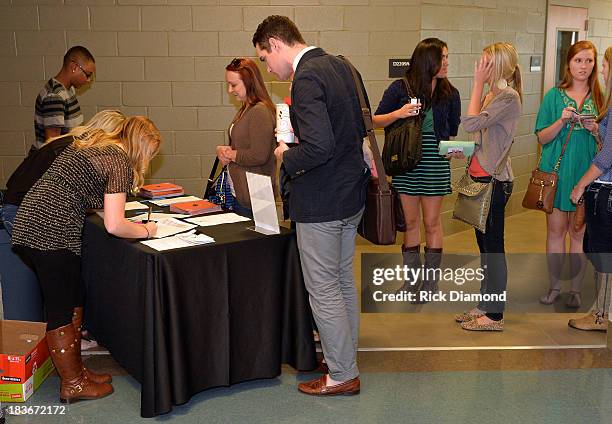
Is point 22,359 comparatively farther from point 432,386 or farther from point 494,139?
point 494,139

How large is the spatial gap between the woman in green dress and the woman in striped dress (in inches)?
20.2

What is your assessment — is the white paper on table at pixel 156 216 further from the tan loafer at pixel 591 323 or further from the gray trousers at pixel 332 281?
the tan loafer at pixel 591 323

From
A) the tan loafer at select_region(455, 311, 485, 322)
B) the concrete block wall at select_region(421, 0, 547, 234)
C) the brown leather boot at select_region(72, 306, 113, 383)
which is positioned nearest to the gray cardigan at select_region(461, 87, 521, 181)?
the tan loafer at select_region(455, 311, 485, 322)

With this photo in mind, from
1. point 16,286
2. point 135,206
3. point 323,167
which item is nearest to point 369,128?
point 323,167

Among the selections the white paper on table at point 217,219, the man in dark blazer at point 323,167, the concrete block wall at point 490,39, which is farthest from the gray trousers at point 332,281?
the concrete block wall at point 490,39

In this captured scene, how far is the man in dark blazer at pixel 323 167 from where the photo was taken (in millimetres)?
2688

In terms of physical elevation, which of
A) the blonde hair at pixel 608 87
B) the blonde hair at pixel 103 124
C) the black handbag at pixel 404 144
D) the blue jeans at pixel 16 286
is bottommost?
the blue jeans at pixel 16 286

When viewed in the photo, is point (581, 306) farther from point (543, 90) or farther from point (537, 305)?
point (543, 90)

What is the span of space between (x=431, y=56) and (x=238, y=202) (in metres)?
1.29

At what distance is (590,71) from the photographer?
390cm

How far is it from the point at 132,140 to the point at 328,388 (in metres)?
1.29

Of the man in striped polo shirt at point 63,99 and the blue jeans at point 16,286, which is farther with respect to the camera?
the man in striped polo shirt at point 63,99

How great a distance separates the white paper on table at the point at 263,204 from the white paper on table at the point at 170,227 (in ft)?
0.98

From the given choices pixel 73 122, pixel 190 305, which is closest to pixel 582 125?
pixel 190 305
